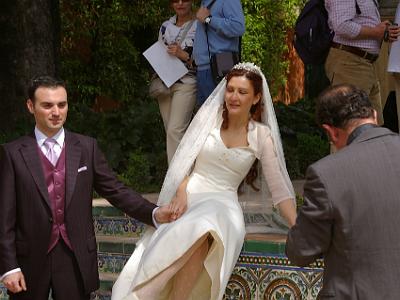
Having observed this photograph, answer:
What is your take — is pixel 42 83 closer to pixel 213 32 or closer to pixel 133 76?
pixel 213 32

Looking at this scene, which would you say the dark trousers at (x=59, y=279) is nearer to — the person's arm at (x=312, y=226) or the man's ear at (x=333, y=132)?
the person's arm at (x=312, y=226)

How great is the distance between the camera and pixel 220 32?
659cm

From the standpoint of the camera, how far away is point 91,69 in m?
14.9

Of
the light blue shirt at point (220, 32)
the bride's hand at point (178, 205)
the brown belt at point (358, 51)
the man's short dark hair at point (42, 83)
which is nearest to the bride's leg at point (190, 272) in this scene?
the bride's hand at point (178, 205)

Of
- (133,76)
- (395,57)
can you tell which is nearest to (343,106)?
(395,57)

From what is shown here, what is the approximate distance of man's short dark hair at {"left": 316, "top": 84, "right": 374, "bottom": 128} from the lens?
3.40 metres

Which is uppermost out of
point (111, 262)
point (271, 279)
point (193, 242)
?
point (193, 242)

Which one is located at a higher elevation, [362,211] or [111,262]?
[362,211]

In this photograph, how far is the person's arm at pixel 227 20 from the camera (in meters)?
6.54

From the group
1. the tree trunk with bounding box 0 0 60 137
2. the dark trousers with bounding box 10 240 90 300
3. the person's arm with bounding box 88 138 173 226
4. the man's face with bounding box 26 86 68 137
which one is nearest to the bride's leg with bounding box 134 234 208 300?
the person's arm with bounding box 88 138 173 226

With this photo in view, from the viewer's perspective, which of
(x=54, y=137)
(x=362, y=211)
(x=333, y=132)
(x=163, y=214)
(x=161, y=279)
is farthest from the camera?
(x=163, y=214)

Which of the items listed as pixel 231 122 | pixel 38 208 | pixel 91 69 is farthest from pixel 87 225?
pixel 91 69

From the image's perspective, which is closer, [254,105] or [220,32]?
[254,105]

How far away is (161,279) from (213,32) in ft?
6.97
